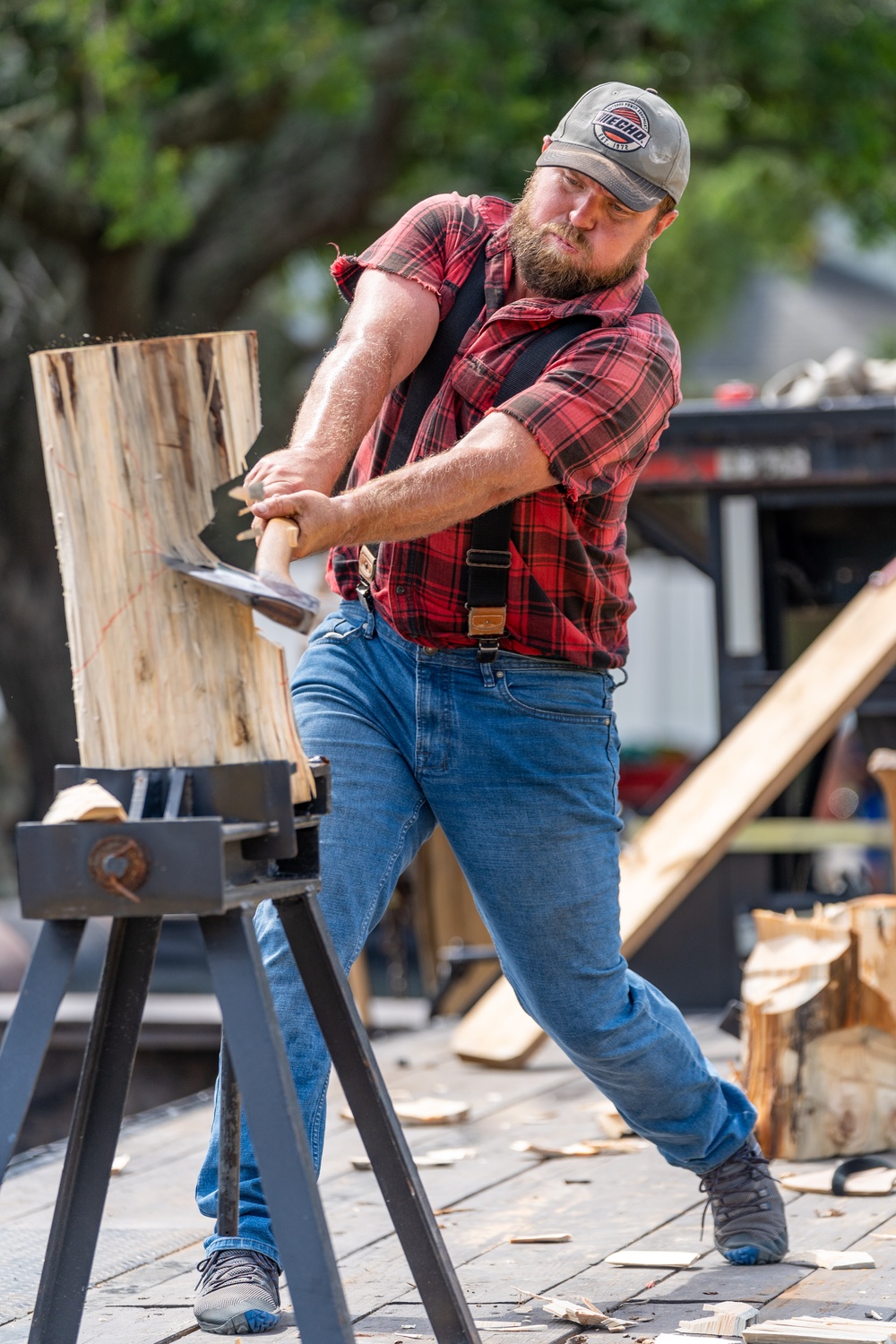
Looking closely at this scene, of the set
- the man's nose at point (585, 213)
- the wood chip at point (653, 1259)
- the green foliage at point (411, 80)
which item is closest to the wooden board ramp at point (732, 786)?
the wood chip at point (653, 1259)

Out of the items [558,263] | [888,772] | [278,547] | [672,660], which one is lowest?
[888,772]

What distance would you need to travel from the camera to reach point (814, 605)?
21.7ft

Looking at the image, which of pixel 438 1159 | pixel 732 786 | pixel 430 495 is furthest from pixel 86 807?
pixel 732 786

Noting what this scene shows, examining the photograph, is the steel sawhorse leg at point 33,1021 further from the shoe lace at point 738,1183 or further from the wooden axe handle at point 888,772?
the wooden axe handle at point 888,772

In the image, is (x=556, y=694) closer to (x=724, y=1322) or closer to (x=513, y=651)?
(x=513, y=651)

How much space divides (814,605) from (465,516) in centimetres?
427

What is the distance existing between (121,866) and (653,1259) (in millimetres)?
1661

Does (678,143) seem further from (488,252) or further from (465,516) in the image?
(465,516)

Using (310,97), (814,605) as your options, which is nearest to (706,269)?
(310,97)

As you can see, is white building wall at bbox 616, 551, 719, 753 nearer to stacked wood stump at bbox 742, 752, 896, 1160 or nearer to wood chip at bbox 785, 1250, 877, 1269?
stacked wood stump at bbox 742, 752, 896, 1160

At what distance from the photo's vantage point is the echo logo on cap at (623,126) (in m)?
2.84

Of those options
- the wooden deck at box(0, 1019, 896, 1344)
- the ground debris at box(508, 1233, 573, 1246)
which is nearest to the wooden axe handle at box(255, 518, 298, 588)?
the wooden deck at box(0, 1019, 896, 1344)

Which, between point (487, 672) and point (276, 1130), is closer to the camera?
point (276, 1130)

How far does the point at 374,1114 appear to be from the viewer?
2504 mm
